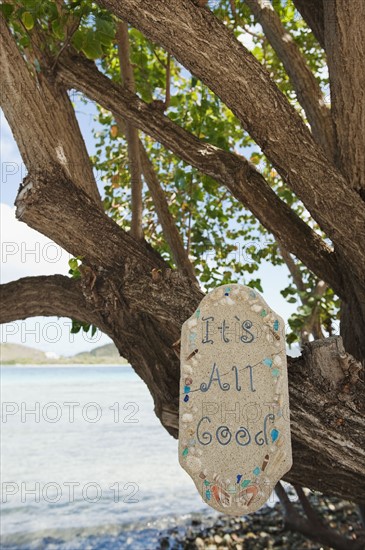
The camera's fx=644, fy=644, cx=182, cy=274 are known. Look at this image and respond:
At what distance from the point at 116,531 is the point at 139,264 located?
549 centimetres

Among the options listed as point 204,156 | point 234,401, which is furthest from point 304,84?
point 234,401

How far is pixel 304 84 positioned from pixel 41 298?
2.24 m

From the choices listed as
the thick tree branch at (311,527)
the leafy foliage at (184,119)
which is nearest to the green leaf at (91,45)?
the leafy foliage at (184,119)

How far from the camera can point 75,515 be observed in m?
9.11

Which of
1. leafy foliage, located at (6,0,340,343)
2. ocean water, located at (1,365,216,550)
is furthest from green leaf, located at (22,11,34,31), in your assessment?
ocean water, located at (1,365,216,550)

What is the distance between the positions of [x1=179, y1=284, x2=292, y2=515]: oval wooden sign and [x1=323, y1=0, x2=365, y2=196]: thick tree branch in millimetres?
1649

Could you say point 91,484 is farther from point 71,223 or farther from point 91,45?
point 91,45

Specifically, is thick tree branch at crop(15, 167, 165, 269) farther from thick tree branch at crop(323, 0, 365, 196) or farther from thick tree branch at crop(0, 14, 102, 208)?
thick tree branch at crop(323, 0, 365, 196)

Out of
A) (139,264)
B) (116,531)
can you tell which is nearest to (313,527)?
(116,531)

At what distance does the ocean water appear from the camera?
795 centimetres

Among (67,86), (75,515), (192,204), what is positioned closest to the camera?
(67,86)

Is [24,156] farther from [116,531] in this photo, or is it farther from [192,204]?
[116,531]

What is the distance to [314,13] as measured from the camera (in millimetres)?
4418

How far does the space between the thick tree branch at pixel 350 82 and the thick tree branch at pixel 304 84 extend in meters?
0.30
